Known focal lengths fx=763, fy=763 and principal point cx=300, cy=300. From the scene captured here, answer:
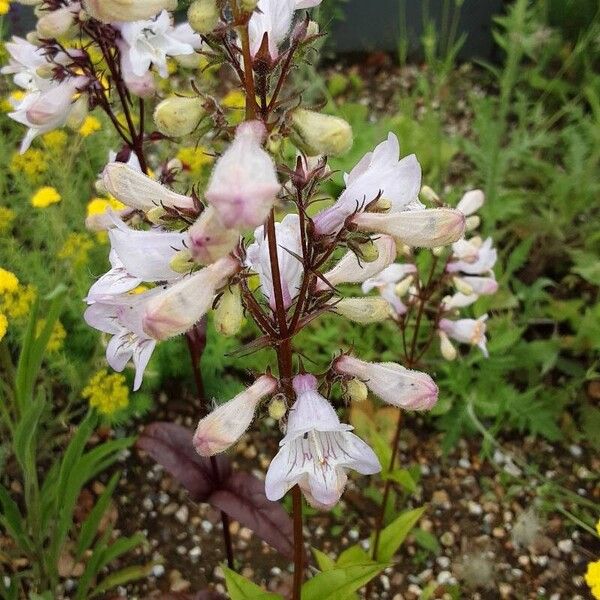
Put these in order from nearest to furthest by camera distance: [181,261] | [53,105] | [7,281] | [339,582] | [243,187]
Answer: [243,187]
[181,261]
[339,582]
[53,105]
[7,281]

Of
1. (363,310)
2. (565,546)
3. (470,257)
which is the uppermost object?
(363,310)

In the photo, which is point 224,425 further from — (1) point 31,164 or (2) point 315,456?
(1) point 31,164

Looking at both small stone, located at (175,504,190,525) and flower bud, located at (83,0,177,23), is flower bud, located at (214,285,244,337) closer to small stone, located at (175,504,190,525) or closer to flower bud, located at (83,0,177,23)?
flower bud, located at (83,0,177,23)

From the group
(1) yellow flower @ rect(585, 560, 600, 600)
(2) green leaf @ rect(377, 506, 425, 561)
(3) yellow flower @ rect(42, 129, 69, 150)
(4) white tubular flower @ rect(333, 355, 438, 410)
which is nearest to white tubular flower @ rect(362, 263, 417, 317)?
(2) green leaf @ rect(377, 506, 425, 561)

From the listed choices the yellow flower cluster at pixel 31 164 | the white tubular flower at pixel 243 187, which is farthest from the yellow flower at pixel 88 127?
the white tubular flower at pixel 243 187

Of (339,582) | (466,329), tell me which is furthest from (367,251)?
(466,329)
